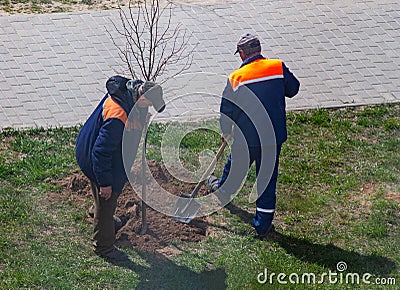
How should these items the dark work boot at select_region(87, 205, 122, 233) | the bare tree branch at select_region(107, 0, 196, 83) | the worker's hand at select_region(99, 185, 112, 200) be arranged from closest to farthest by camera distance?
the worker's hand at select_region(99, 185, 112, 200) → the dark work boot at select_region(87, 205, 122, 233) → the bare tree branch at select_region(107, 0, 196, 83)

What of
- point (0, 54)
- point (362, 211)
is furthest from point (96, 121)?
point (0, 54)

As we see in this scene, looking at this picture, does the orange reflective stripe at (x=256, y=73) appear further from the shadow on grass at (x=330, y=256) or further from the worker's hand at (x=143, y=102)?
the shadow on grass at (x=330, y=256)

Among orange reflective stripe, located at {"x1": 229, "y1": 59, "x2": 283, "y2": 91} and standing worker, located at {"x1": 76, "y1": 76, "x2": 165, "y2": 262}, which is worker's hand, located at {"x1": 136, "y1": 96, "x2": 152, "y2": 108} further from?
orange reflective stripe, located at {"x1": 229, "y1": 59, "x2": 283, "y2": 91}

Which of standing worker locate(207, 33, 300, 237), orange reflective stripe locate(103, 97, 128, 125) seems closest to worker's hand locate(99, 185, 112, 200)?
orange reflective stripe locate(103, 97, 128, 125)

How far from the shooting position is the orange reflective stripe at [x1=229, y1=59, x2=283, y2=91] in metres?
7.66

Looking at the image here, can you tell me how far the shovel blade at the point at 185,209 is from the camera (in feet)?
26.9

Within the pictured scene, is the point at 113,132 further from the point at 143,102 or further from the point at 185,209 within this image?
the point at 185,209

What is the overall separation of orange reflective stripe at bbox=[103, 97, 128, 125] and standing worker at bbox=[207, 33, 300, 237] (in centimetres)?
116

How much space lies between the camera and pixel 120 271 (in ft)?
24.3

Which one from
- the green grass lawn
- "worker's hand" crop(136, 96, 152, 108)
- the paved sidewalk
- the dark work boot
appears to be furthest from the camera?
the paved sidewalk

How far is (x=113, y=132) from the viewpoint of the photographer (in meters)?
6.98

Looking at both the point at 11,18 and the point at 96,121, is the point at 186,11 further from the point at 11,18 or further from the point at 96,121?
the point at 96,121

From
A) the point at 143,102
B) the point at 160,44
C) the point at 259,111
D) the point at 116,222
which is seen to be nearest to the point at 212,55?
the point at 160,44

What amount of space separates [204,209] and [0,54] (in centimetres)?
434
